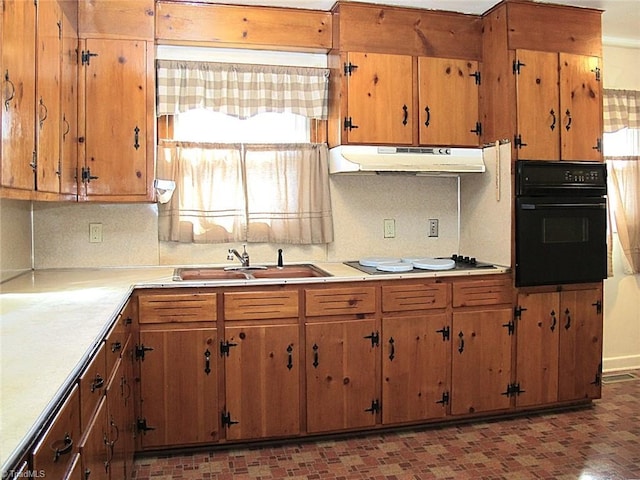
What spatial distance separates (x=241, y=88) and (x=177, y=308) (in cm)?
141

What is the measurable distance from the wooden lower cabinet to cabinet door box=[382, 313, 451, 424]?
49cm

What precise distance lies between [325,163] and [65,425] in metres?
2.58

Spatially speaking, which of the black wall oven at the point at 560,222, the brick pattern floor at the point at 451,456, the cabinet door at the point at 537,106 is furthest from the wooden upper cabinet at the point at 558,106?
the brick pattern floor at the point at 451,456

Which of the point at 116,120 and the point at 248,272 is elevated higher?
the point at 116,120

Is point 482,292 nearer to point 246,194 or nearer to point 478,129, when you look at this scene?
point 478,129

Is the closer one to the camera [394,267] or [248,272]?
[394,267]

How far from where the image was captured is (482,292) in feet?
10.9

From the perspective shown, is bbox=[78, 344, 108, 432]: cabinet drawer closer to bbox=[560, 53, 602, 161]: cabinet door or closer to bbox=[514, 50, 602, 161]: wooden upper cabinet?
bbox=[514, 50, 602, 161]: wooden upper cabinet

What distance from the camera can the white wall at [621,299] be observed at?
169 inches

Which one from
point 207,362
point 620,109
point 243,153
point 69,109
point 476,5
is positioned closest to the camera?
point 69,109

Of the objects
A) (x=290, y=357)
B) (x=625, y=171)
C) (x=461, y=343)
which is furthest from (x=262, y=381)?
(x=625, y=171)

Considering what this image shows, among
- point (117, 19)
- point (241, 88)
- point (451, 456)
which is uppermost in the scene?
point (117, 19)

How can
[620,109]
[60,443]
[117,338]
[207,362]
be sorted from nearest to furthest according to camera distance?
[60,443], [117,338], [207,362], [620,109]

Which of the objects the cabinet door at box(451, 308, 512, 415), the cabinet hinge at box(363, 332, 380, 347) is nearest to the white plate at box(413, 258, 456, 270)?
the cabinet door at box(451, 308, 512, 415)
